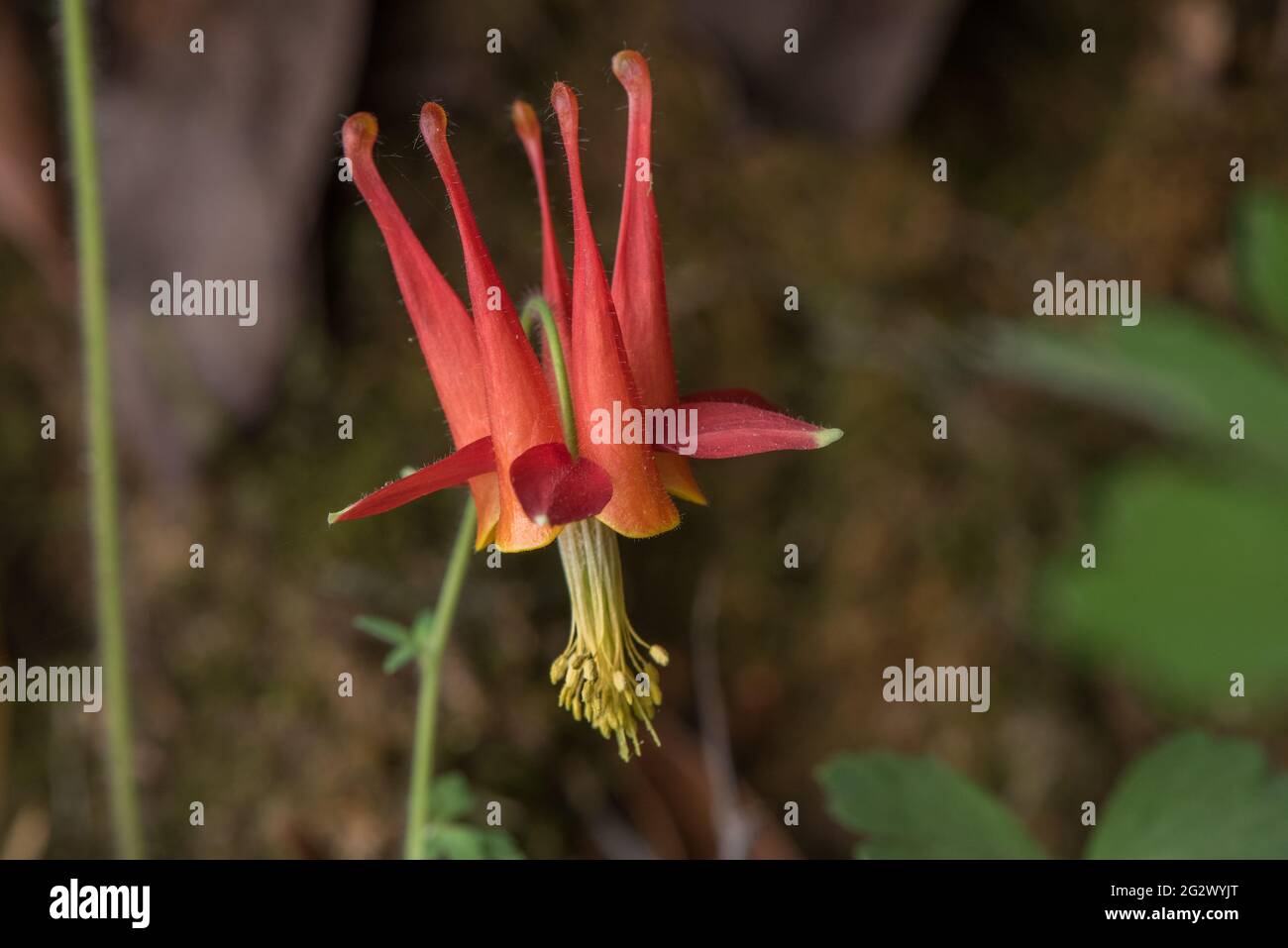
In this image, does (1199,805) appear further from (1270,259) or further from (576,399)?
(576,399)

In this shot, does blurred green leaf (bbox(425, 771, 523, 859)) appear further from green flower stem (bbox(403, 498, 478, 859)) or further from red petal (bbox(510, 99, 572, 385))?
red petal (bbox(510, 99, 572, 385))

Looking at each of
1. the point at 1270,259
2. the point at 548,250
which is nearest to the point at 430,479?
the point at 548,250

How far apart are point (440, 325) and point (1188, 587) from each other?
0.90 meters

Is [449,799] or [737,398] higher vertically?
[737,398]

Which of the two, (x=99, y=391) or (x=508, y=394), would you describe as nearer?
(x=508, y=394)

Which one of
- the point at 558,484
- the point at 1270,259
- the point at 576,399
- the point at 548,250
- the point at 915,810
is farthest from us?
the point at 915,810

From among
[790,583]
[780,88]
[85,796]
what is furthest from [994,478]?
[85,796]

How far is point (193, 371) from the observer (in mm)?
2707

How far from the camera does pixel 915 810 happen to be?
1932mm

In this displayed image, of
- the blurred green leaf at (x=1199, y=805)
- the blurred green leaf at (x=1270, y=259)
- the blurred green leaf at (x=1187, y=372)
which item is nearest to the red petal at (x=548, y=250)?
the blurred green leaf at (x=1187, y=372)

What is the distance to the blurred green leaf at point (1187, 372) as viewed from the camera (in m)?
1.40

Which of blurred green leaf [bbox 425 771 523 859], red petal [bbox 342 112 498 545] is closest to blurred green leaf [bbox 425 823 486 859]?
blurred green leaf [bbox 425 771 523 859]

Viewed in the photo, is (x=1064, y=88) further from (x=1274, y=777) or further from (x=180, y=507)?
(x=180, y=507)
